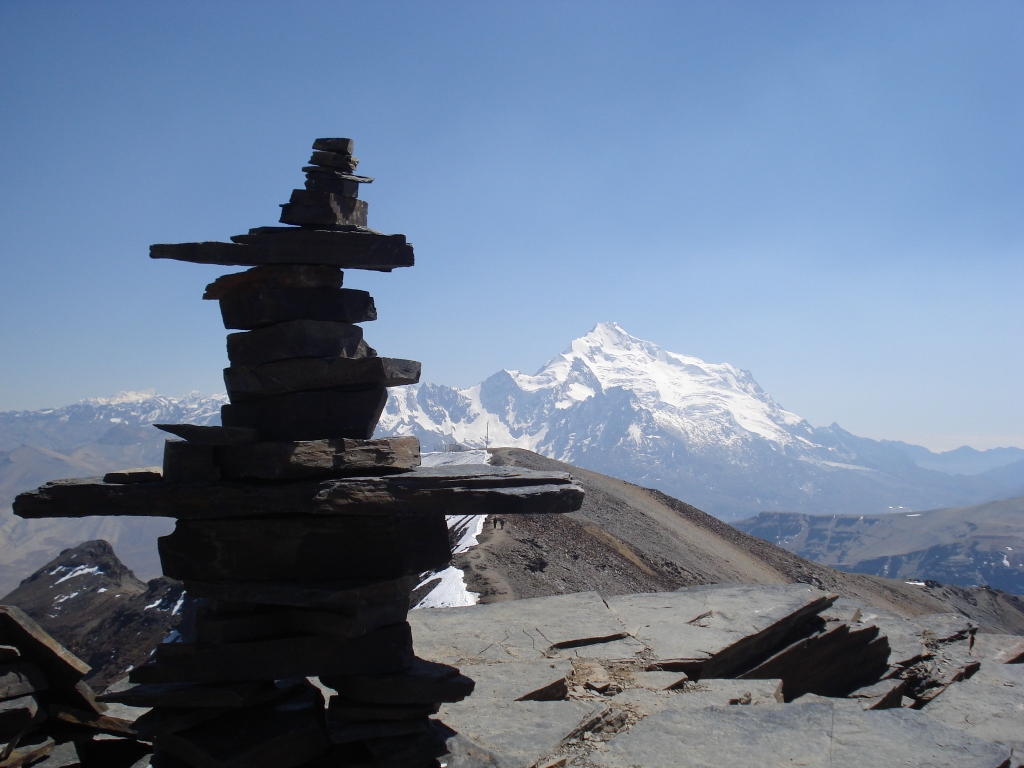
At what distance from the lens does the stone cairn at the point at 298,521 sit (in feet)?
20.3

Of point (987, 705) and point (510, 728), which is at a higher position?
point (510, 728)

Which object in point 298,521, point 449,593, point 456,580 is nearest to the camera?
point 298,521

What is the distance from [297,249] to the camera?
22.1 feet

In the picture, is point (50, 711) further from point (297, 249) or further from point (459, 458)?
point (459, 458)

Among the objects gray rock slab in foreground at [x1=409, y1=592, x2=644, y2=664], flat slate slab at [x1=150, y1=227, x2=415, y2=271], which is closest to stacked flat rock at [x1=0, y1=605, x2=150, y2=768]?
gray rock slab in foreground at [x1=409, y1=592, x2=644, y2=664]

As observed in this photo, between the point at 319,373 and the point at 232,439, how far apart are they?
0.91 m

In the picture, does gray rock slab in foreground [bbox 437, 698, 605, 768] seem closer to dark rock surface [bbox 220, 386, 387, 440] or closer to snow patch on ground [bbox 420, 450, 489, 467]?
dark rock surface [bbox 220, 386, 387, 440]

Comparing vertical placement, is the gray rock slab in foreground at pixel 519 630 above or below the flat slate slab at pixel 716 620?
below

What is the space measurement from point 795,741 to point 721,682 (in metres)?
2.25

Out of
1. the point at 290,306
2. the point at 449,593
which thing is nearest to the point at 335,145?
the point at 290,306

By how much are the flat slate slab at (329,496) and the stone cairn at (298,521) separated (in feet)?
0.05

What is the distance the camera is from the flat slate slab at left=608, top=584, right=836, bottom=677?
987 centimetres

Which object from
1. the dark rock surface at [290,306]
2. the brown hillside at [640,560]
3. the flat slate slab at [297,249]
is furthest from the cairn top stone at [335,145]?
the brown hillside at [640,560]

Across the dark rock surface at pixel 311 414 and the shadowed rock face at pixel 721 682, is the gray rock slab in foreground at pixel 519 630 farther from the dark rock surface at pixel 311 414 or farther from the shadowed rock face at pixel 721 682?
the dark rock surface at pixel 311 414
